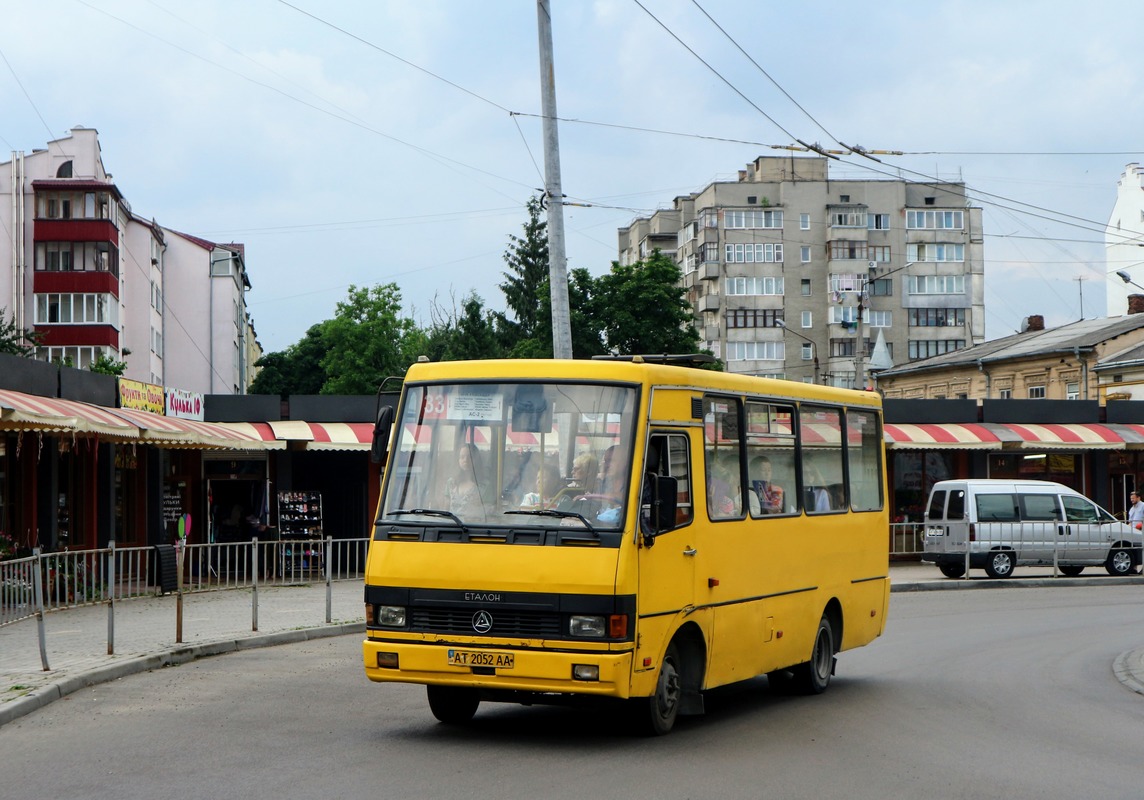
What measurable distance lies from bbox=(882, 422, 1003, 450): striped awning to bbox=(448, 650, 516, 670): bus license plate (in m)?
27.6

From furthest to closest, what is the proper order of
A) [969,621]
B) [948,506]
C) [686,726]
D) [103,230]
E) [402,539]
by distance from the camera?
[103,230] < [948,506] < [969,621] < [686,726] < [402,539]

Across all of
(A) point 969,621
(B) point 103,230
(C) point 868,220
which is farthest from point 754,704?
(C) point 868,220

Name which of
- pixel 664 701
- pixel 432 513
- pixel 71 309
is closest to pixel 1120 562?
pixel 664 701

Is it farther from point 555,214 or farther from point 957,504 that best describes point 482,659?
point 957,504

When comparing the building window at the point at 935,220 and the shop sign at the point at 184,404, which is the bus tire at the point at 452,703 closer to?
the shop sign at the point at 184,404

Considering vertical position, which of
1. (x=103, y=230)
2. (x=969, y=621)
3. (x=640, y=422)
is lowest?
(x=969, y=621)

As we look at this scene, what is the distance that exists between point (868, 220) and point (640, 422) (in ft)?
329

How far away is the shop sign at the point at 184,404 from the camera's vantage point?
3085cm

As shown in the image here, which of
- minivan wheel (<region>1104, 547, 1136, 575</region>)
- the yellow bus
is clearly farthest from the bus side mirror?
minivan wheel (<region>1104, 547, 1136, 575</region>)

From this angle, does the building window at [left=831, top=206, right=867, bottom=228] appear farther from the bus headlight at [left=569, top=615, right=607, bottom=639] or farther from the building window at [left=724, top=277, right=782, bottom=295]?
the bus headlight at [left=569, top=615, right=607, bottom=639]

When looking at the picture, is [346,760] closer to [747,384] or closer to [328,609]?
[747,384]

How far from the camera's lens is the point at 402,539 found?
10.0m

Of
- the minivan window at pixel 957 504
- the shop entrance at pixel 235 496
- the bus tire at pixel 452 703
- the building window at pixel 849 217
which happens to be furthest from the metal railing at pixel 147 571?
the building window at pixel 849 217

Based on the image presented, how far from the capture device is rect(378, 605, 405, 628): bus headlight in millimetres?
9922
